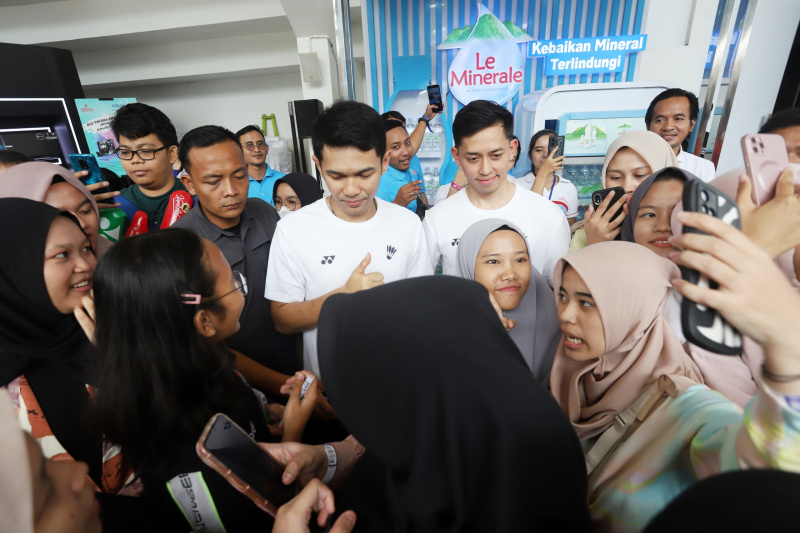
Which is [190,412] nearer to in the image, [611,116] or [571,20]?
[611,116]

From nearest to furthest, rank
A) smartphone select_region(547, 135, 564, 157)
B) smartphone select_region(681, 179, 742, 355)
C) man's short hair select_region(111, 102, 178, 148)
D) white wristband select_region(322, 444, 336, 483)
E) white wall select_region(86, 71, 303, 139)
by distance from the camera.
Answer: smartphone select_region(681, 179, 742, 355), white wristband select_region(322, 444, 336, 483), man's short hair select_region(111, 102, 178, 148), smartphone select_region(547, 135, 564, 157), white wall select_region(86, 71, 303, 139)

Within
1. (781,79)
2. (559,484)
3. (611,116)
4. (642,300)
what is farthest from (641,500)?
(781,79)

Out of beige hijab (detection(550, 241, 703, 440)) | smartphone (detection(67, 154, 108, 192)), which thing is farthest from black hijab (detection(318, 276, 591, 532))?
smartphone (detection(67, 154, 108, 192))

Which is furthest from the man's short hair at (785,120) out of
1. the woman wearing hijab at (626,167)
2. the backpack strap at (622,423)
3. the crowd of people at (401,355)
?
the backpack strap at (622,423)

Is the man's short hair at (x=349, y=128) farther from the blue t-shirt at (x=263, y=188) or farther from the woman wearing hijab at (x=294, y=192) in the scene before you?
the blue t-shirt at (x=263, y=188)

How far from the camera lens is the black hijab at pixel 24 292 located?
1.07m

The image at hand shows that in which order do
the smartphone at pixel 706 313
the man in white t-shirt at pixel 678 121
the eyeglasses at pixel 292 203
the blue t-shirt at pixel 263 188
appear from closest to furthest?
the smartphone at pixel 706 313 → the man in white t-shirt at pixel 678 121 → the eyeglasses at pixel 292 203 → the blue t-shirt at pixel 263 188

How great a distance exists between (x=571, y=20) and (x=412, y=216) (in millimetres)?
3926

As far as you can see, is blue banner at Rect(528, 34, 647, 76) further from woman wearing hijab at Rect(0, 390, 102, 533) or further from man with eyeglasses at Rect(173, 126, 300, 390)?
woman wearing hijab at Rect(0, 390, 102, 533)

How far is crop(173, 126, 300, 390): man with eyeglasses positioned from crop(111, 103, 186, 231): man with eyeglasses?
22.9 inches

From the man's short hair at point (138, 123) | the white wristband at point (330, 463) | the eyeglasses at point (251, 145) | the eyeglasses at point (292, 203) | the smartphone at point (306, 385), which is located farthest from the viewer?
the eyeglasses at point (251, 145)

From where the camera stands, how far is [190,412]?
919 mm

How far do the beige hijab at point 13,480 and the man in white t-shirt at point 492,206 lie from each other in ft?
5.29

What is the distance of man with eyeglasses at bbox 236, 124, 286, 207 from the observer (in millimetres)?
3520
